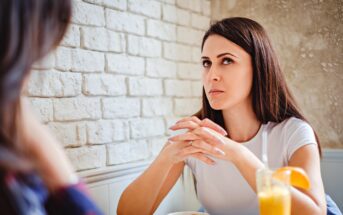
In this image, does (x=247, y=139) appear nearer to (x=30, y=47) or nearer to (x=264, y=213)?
(x=264, y=213)

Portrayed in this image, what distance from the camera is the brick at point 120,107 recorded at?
1609mm

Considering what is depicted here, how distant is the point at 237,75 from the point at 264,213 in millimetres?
691

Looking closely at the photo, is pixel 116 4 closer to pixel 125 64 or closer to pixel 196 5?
pixel 125 64

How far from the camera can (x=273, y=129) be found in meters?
1.51

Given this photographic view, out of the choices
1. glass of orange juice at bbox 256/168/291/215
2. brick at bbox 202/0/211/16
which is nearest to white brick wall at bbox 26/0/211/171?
brick at bbox 202/0/211/16

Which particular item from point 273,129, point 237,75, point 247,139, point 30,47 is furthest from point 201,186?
point 30,47

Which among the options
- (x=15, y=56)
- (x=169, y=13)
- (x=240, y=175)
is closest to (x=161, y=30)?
(x=169, y=13)

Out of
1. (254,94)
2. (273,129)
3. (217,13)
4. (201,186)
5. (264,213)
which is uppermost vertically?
(217,13)

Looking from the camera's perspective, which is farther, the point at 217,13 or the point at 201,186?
the point at 217,13

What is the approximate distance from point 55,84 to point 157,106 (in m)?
0.65

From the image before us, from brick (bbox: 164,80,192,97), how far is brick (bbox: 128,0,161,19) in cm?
36

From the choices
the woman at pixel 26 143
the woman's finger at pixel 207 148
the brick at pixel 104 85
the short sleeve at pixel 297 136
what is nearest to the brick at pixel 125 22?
the brick at pixel 104 85

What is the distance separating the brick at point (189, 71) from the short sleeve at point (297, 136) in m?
0.81

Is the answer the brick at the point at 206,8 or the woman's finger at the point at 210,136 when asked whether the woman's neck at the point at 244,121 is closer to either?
the woman's finger at the point at 210,136
